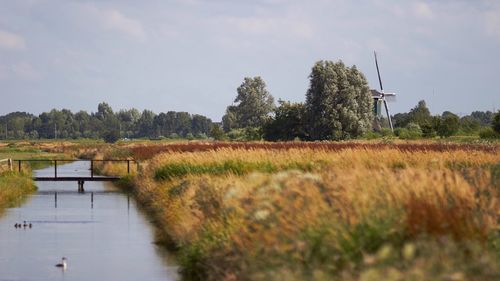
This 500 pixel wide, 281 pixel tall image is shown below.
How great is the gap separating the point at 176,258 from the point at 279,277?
11.8 m

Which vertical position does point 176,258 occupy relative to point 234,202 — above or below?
below

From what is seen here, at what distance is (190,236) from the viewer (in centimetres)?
2144

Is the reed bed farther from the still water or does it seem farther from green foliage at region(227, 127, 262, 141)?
green foliage at region(227, 127, 262, 141)

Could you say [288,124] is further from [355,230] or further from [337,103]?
[355,230]

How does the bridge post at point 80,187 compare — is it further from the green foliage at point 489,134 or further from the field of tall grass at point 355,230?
the green foliage at point 489,134

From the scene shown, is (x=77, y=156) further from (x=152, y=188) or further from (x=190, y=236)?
(x=190, y=236)

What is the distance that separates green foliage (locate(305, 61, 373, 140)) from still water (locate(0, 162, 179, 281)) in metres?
57.4

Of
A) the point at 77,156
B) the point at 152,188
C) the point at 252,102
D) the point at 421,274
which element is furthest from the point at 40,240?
the point at 252,102

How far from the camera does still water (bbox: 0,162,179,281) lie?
21.6m

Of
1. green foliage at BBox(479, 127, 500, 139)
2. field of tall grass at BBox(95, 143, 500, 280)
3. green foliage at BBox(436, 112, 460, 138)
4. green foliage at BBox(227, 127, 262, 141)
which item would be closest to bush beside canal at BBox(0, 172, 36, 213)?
field of tall grass at BBox(95, 143, 500, 280)

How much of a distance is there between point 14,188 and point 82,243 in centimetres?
1966

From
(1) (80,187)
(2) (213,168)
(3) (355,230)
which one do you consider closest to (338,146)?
(1) (80,187)

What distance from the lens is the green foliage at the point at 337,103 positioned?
Result: 328 ft

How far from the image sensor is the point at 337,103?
10206cm
